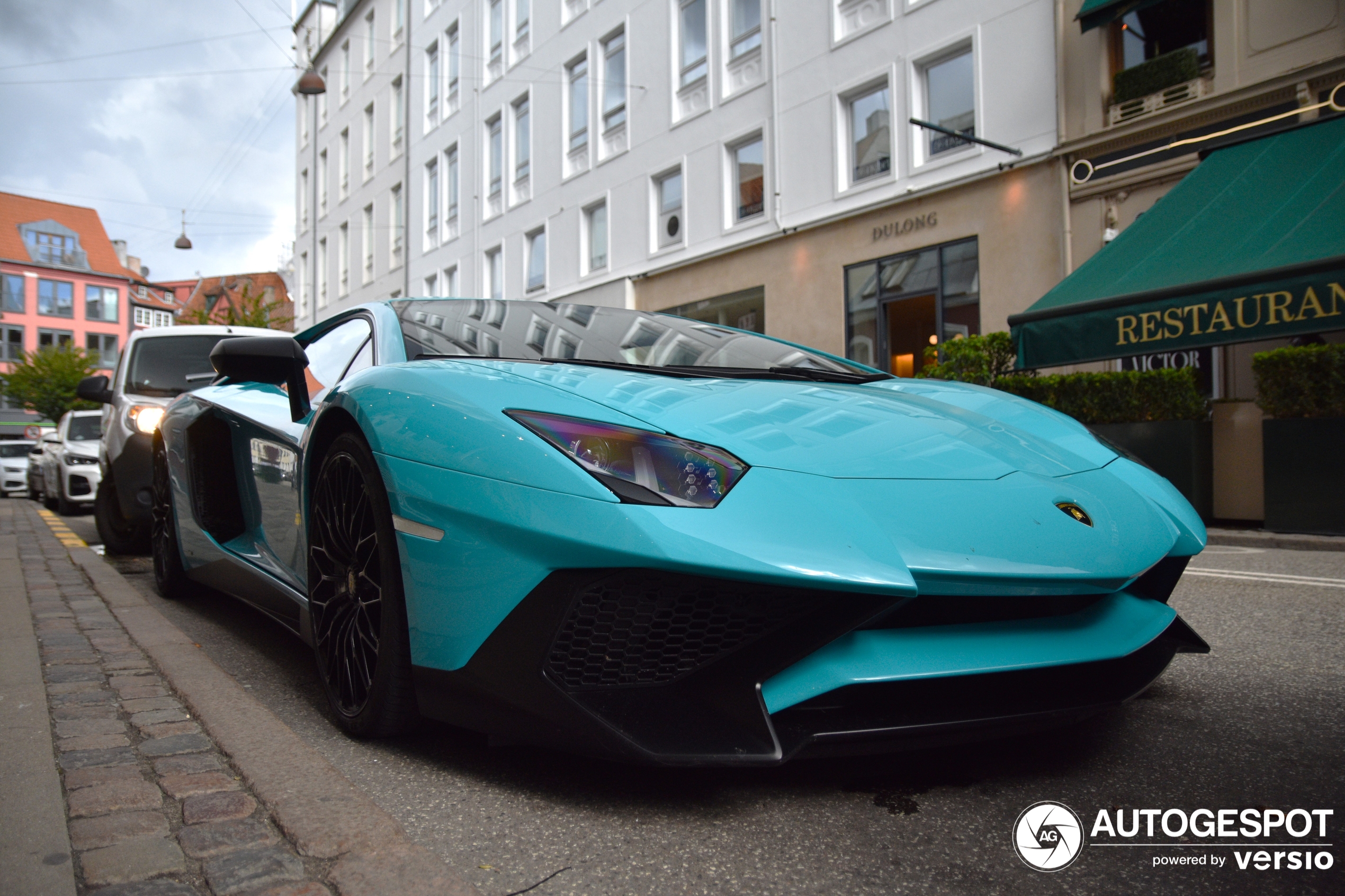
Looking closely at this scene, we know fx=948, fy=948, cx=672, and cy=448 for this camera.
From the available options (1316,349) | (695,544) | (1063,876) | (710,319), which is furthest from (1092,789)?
(710,319)

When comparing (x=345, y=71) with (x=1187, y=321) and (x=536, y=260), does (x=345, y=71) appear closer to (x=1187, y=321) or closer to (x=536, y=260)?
(x=536, y=260)

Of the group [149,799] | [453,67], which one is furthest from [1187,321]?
[453,67]

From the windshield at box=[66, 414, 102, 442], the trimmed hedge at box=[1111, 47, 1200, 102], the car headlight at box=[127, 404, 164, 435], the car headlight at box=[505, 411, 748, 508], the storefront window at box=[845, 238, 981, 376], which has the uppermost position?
the trimmed hedge at box=[1111, 47, 1200, 102]

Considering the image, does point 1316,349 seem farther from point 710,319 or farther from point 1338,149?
point 710,319

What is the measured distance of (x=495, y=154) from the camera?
24422 mm

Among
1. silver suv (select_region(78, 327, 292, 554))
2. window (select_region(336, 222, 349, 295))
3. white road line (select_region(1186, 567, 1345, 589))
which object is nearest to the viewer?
white road line (select_region(1186, 567, 1345, 589))

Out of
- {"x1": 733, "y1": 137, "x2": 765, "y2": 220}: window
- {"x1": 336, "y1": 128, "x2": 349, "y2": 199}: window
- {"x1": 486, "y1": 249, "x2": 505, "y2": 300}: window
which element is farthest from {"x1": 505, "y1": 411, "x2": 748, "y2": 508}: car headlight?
{"x1": 336, "y1": 128, "x2": 349, "y2": 199}: window

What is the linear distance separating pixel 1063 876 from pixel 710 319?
52.3 feet

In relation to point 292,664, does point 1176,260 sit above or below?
above

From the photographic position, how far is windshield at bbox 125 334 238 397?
6.93 metres

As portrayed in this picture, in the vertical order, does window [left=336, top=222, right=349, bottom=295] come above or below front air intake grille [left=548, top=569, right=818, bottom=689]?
above

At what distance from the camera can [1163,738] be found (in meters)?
2.08

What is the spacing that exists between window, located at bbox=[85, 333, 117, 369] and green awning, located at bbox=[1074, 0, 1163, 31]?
6670cm

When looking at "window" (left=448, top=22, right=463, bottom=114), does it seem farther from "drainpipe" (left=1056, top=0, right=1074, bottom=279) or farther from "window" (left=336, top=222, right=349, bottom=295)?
"drainpipe" (left=1056, top=0, right=1074, bottom=279)
